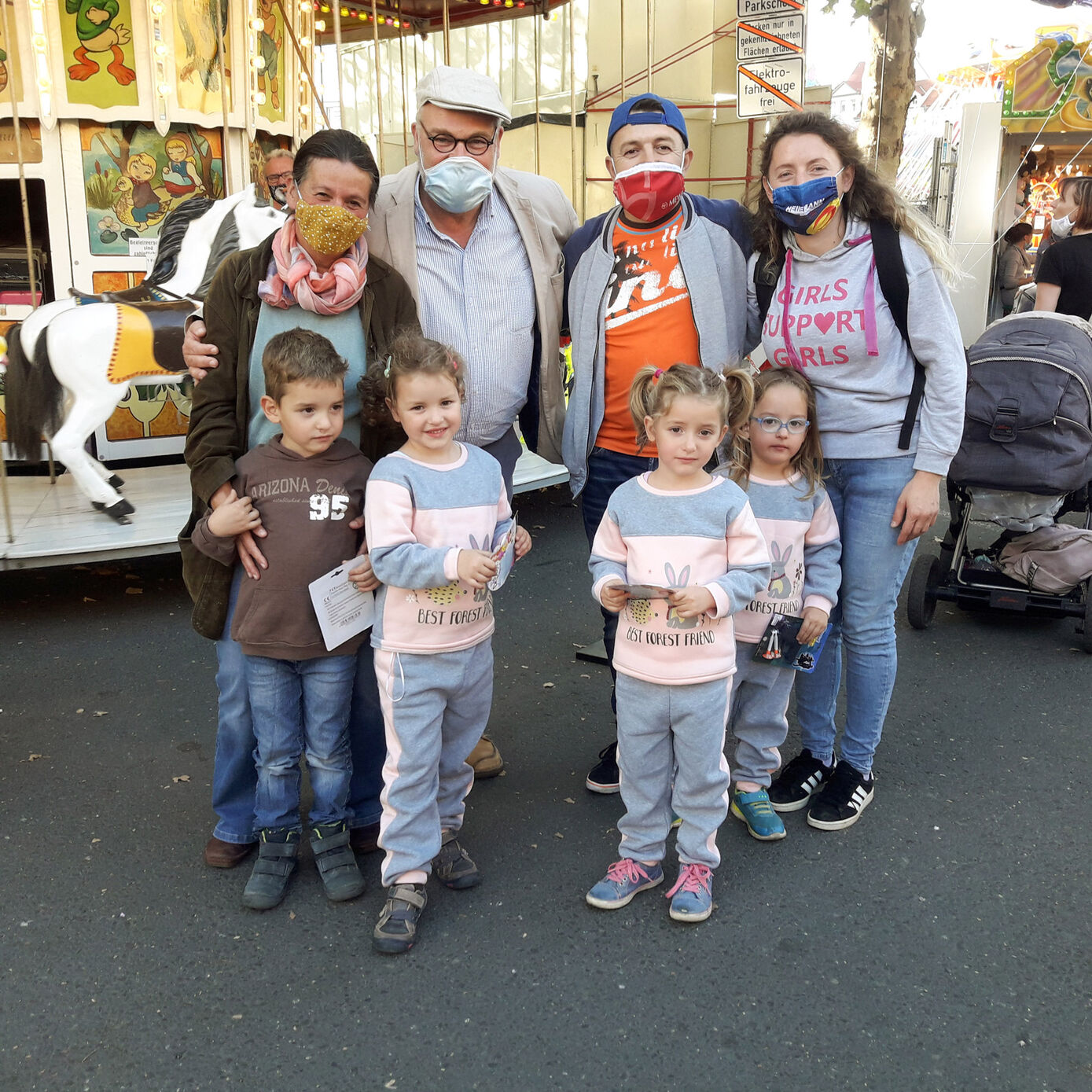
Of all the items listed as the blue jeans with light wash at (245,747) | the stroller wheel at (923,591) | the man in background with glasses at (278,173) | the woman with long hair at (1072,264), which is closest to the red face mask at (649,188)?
the blue jeans with light wash at (245,747)

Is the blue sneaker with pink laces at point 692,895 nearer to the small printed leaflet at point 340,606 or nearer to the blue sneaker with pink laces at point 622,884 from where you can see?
the blue sneaker with pink laces at point 622,884

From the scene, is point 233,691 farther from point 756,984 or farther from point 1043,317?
point 1043,317

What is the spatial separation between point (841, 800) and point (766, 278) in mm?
1744

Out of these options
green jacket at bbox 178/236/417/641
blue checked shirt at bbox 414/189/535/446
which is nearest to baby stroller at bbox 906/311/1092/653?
blue checked shirt at bbox 414/189/535/446

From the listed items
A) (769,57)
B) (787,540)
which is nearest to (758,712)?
(787,540)

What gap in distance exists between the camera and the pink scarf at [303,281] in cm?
277

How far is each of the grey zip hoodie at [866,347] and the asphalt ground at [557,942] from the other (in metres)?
1.30

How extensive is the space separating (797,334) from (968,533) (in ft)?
13.9

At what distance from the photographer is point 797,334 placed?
309cm

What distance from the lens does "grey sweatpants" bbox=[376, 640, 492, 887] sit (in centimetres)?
273

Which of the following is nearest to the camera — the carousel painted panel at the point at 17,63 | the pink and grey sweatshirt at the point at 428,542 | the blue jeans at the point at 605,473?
the pink and grey sweatshirt at the point at 428,542

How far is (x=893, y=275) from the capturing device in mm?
2961

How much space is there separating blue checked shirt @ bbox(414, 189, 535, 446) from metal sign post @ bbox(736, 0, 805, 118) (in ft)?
18.0

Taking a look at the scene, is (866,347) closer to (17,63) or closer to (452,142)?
(452,142)
